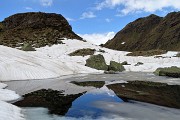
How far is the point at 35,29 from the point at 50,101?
239ft

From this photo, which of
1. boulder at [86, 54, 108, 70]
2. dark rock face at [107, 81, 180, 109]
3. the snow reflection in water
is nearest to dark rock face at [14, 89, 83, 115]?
the snow reflection in water

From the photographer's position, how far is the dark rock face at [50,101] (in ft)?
40.9

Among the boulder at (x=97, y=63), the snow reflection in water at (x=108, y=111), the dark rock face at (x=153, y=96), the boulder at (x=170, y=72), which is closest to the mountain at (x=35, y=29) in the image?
the boulder at (x=97, y=63)

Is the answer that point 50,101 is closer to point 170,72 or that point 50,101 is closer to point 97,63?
point 170,72

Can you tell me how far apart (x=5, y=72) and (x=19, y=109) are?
12411 mm

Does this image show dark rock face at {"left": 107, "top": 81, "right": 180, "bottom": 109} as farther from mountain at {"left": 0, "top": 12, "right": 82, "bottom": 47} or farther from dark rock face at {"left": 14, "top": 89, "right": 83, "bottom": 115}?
mountain at {"left": 0, "top": 12, "right": 82, "bottom": 47}

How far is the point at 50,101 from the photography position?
46.9 ft

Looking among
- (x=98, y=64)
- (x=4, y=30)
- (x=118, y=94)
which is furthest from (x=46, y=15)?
(x=118, y=94)

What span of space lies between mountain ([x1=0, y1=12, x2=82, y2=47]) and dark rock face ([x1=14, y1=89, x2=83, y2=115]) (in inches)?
1886

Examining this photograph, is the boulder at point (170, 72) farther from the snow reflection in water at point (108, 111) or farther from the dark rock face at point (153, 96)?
the snow reflection in water at point (108, 111)

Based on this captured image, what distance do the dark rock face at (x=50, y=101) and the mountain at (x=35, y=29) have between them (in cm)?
4791

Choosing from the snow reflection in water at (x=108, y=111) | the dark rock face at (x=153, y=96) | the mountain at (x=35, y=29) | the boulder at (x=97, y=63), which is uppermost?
the mountain at (x=35, y=29)

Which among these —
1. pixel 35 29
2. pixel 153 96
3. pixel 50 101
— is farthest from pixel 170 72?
pixel 35 29

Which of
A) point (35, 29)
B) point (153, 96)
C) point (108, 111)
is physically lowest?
point (108, 111)
